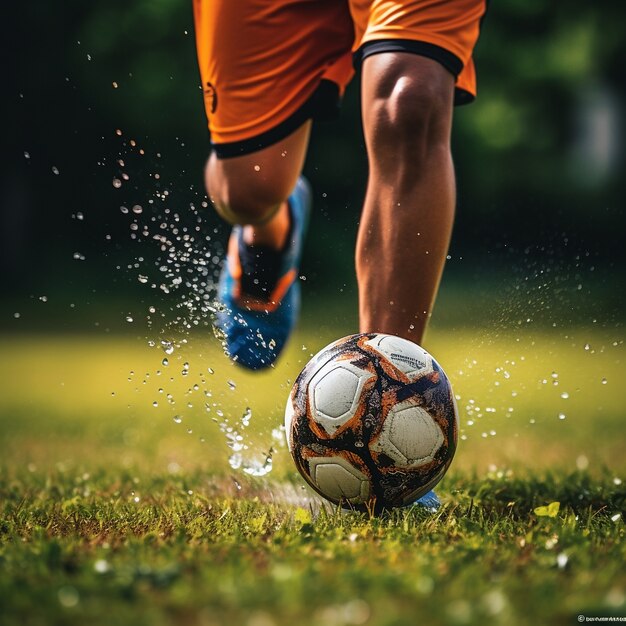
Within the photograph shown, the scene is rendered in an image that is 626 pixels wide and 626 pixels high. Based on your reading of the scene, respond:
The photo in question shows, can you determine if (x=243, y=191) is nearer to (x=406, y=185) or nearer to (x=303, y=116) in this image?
(x=303, y=116)

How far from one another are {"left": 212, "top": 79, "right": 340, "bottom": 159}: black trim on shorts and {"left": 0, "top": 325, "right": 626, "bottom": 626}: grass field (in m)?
0.79

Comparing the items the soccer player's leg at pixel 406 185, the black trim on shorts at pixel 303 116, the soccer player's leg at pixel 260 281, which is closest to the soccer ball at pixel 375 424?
the soccer player's leg at pixel 406 185

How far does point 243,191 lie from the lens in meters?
3.88

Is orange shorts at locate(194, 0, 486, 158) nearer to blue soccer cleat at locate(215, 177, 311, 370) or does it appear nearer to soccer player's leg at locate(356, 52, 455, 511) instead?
soccer player's leg at locate(356, 52, 455, 511)

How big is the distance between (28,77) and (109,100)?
1.43 m

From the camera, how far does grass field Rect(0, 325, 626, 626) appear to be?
5.44ft

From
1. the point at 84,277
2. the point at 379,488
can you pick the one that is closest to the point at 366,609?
the point at 379,488

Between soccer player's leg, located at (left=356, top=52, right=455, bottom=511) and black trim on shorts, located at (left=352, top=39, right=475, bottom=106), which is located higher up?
black trim on shorts, located at (left=352, top=39, right=475, bottom=106)

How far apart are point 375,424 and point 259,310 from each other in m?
2.35

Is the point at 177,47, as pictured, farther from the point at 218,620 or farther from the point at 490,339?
the point at 218,620

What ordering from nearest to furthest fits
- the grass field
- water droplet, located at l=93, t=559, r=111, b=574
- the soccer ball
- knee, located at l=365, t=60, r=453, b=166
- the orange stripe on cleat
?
1. the grass field
2. water droplet, located at l=93, t=559, r=111, b=574
3. the soccer ball
4. knee, located at l=365, t=60, r=453, b=166
5. the orange stripe on cleat

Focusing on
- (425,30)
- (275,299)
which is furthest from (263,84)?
(275,299)

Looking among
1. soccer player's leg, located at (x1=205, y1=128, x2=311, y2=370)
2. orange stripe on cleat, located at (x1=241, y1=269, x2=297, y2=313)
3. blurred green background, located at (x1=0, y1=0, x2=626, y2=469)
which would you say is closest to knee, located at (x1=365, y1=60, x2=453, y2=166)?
soccer player's leg, located at (x1=205, y1=128, x2=311, y2=370)

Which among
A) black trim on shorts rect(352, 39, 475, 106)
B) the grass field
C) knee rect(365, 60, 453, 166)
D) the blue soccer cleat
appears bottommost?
the blue soccer cleat
